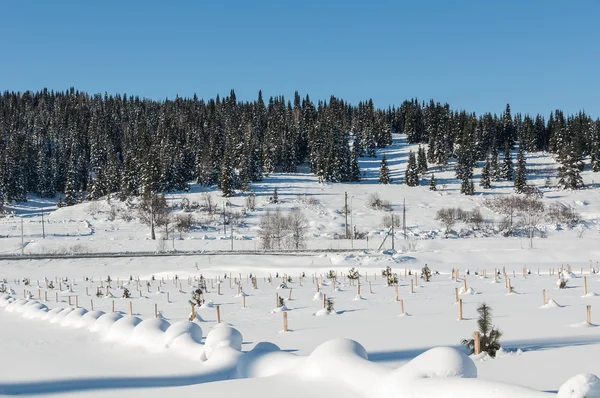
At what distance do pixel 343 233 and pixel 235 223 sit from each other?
14.8 metres

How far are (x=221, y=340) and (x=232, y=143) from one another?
96679 mm

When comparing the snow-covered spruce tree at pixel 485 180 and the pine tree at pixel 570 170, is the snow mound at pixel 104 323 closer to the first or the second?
the snow-covered spruce tree at pixel 485 180

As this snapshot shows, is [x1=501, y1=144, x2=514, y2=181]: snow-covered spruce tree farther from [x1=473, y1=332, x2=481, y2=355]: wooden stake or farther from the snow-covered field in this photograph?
[x1=473, y1=332, x2=481, y2=355]: wooden stake

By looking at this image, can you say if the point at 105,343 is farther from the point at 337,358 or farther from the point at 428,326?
the point at 428,326

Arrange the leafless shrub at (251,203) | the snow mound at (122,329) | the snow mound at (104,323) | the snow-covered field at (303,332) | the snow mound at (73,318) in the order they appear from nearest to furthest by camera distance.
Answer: the snow-covered field at (303,332)
the snow mound at (122,329)
the snow mound at (104,323)
the snow mound at (73,318)
the leafless shrub at (251,203)

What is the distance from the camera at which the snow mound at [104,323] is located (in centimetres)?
918

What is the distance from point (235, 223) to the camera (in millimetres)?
74125

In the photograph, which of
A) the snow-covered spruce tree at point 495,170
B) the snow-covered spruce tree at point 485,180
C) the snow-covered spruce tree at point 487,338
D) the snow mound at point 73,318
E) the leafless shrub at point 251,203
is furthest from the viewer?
the snow-covered spruce tree at point 495,170

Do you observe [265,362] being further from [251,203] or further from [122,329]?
[251,203]

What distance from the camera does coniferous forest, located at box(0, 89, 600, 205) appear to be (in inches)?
3728

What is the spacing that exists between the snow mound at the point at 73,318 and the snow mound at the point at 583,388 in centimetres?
883

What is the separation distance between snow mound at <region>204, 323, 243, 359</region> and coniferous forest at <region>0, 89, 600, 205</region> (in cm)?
7921

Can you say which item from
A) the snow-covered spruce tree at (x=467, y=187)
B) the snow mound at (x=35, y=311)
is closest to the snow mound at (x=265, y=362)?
the snow mound at (x=35, y=311)

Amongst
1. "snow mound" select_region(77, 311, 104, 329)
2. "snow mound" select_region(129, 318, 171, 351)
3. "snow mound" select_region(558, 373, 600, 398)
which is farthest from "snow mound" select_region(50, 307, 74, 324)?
"snow mound" select_region(558, 373, 600, 398)
